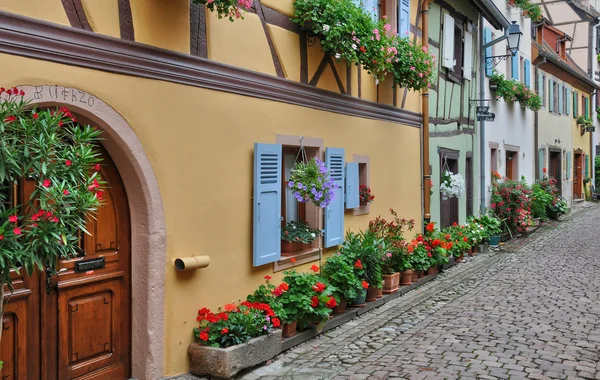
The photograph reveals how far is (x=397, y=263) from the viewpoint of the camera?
822cm

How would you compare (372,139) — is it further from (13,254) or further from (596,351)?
(13,254)

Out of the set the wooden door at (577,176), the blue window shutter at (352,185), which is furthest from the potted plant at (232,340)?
the wooden door at (577,176)

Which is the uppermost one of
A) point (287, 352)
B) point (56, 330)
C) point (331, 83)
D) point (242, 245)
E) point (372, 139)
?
point (331, 83)

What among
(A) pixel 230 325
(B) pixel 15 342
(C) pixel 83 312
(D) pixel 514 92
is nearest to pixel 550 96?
(D) pixel 514 92

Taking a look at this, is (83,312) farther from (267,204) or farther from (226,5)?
(226,5)

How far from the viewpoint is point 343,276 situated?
21.2 ft

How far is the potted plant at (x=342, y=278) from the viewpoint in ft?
21.3

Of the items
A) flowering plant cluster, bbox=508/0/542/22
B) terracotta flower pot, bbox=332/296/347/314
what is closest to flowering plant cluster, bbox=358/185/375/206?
terracotta flower pot, bbox=332/296/347/314

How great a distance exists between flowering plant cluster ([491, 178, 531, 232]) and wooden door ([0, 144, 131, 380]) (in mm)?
11076

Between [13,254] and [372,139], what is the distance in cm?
604

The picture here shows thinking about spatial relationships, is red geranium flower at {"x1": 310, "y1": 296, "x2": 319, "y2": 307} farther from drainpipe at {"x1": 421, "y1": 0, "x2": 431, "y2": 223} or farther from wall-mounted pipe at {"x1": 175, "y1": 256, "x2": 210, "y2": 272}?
drainpipe at {"x1": 421, "y1": 0, "x2": 431, "y2": 223}

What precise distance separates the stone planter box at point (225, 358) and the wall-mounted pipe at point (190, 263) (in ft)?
2.05

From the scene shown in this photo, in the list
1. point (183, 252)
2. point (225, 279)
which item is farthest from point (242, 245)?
point (183, 252)

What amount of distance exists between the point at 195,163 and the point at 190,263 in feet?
2.64
